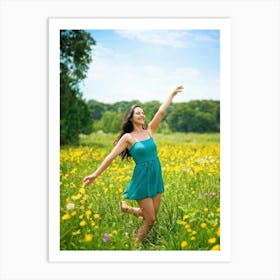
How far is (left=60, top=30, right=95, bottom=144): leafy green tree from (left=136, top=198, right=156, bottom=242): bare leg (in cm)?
69

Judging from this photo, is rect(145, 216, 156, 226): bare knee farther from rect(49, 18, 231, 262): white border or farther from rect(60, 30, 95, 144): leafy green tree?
rect(60, 30, 95, 144): leafy green tree

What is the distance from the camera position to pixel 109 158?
287 cm

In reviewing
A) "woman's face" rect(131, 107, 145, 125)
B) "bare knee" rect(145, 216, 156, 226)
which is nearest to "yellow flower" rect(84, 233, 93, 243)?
"bare knee" rect(145, 216, 156, 226)

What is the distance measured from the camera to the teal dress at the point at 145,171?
9.50 ft

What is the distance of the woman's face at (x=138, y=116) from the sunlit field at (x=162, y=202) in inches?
11.5

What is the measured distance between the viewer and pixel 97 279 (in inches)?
116

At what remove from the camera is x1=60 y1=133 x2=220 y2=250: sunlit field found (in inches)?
116

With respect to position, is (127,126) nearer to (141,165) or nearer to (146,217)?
(141,165)

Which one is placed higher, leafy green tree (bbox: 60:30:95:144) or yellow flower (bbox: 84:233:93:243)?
leafy green tree (bbox: 60:30:95:144)
